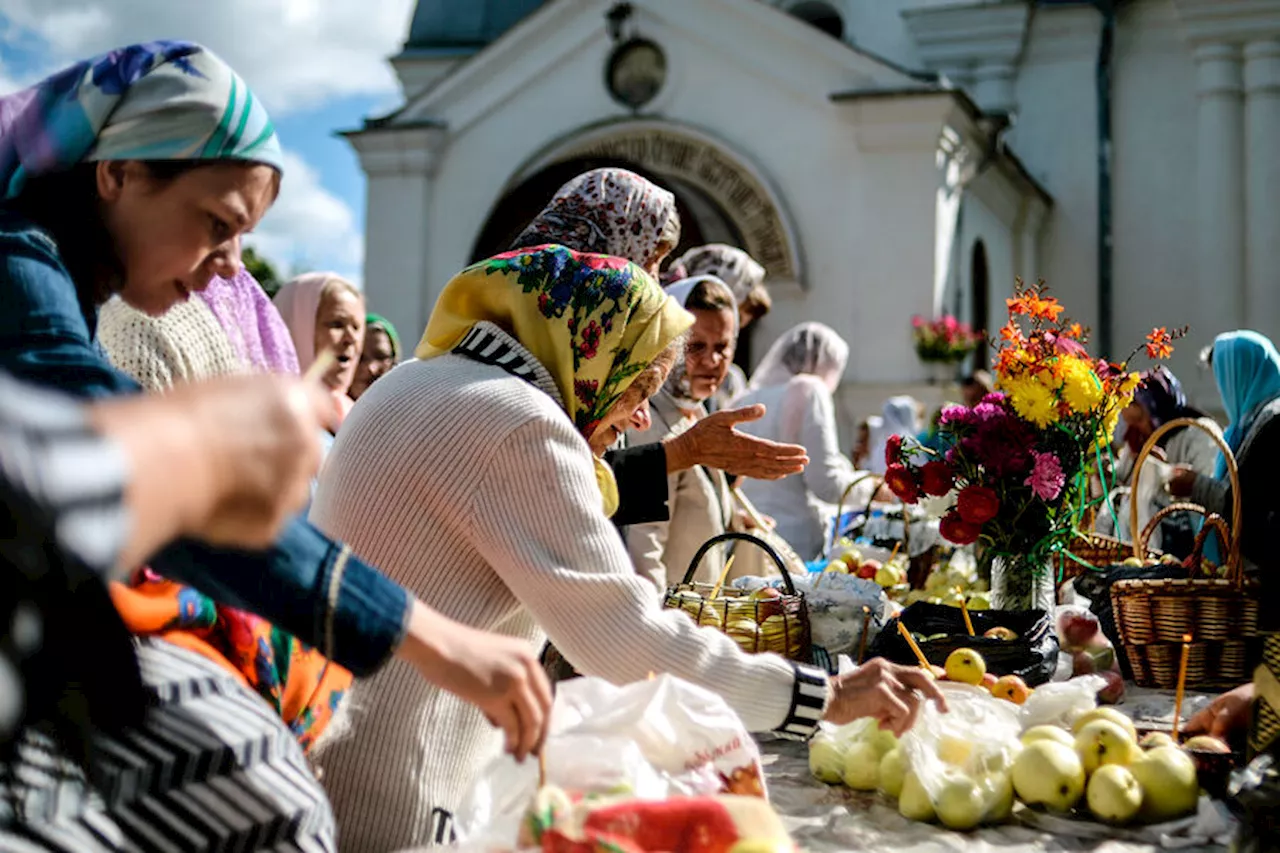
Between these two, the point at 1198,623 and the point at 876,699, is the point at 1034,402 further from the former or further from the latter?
the point at 876,699

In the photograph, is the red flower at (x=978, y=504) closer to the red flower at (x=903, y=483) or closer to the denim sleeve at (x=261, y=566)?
the red flower at (x=903, y=483)

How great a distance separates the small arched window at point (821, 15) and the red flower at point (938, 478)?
1272 centimetres

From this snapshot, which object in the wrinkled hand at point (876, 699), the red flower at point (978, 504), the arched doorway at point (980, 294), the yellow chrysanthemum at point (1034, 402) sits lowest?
the wrinkled hand at point (876, 699)

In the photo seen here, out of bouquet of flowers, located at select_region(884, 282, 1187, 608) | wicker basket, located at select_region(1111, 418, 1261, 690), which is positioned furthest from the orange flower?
wicker basket, located at select_region(1111, 418, 1261, 690)

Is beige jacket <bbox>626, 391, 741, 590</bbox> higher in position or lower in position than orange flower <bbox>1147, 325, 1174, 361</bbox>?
lower

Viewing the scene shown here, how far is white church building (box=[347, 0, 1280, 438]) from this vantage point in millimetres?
11227

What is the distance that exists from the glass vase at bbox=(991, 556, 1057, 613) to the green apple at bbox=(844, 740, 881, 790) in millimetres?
1235

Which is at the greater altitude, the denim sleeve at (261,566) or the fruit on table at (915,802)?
the denim sleeve at (261,566)

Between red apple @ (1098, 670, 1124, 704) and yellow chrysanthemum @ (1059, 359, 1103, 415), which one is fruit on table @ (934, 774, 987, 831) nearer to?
red apple @ (1098, 670, 1124, 704)

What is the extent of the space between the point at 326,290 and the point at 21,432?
A: 13.1 ft

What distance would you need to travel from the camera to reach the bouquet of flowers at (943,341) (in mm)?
10641

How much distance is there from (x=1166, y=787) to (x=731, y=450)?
1.28 m

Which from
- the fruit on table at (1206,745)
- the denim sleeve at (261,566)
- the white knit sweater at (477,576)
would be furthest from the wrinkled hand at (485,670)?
the fruit on table at (1206,745)

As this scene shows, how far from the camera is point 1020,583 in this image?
3381 mm
